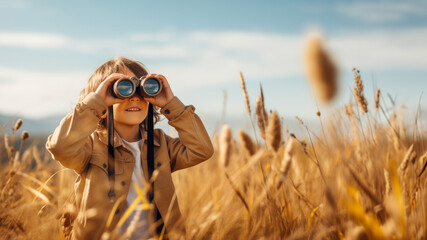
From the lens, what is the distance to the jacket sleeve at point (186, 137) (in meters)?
2.47

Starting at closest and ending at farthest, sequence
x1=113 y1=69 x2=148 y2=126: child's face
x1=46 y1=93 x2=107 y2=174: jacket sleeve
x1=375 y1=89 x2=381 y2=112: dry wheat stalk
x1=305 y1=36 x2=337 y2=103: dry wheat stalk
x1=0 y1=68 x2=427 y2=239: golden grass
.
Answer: x1=305 y1=36 x2=337 y2=103: dry wheat stalk
x1=0 y1=68 x2=427 y2=239: golden grass
x1=46 y1=93 x2=107 y2=174: jacket sleeve
x1=113 y1=69 x2=148 y2=126: child's face
x1=375 y1=89 x2=381 y2=112: dry wheat stalk

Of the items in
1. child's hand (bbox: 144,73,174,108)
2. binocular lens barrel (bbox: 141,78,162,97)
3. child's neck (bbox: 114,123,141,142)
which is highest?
binocular lens barrel (bbox: 141,78,162,97)

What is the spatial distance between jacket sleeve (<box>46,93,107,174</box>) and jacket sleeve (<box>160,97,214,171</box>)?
0.46 meters

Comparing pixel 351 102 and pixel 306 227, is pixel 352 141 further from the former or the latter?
pixel 306 227

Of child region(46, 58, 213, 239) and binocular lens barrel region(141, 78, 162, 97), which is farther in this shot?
binocular lens barrel region(141, 78, 162, 97)

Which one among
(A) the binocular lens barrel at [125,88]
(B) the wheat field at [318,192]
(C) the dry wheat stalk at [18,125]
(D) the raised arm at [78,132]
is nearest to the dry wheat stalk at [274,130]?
(B) the wheat field at [318,192]

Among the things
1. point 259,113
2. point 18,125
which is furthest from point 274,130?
point 18,125

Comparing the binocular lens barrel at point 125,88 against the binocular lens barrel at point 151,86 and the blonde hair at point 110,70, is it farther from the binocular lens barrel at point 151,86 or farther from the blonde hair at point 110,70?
the blonde hair at point 110,70

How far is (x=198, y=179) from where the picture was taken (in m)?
3.88

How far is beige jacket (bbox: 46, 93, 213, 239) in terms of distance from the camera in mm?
2098

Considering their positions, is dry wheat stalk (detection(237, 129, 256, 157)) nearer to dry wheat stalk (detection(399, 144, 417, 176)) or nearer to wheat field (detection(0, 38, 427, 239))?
wheat field (detection(0, 38, 427, 239))

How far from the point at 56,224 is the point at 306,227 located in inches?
54.2

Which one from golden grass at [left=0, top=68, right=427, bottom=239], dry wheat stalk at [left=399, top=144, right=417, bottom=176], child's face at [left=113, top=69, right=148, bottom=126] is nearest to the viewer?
golden grass at [left=0, top=68, right=427, bottom=239]

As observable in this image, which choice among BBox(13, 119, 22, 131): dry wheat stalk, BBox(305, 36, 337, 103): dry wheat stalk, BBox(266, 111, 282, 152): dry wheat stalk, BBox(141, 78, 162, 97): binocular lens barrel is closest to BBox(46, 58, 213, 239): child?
BBox(141, 78, 162, 97): binocular lens barrel
